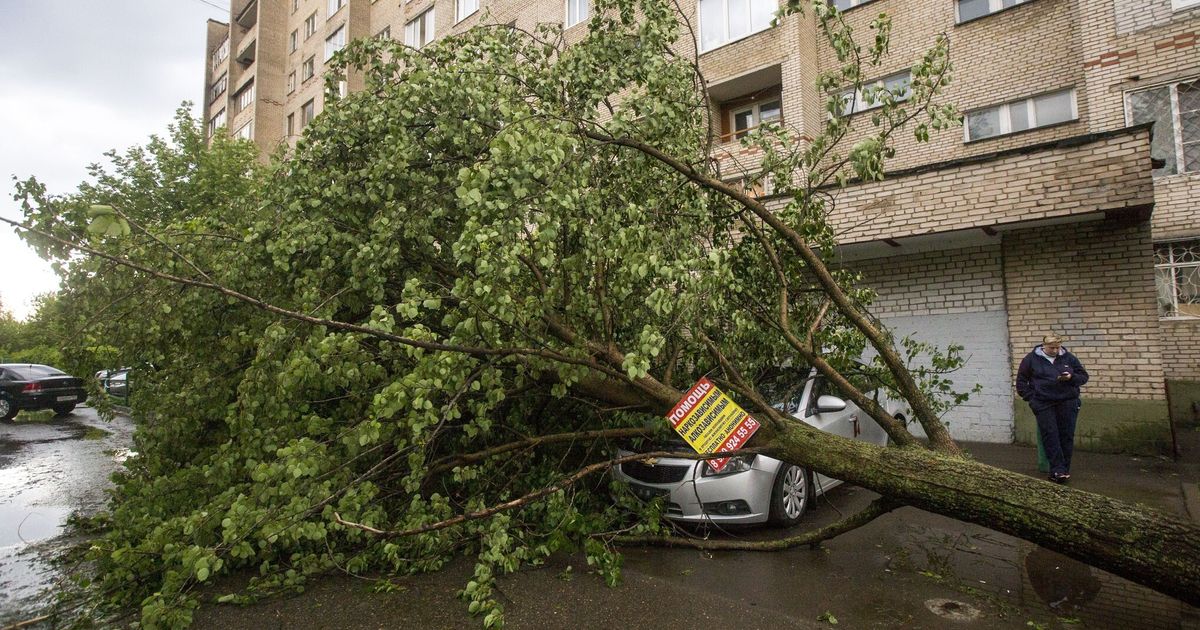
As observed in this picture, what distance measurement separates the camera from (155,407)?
19.1ft

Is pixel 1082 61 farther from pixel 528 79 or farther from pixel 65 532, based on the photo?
pixel 65 532

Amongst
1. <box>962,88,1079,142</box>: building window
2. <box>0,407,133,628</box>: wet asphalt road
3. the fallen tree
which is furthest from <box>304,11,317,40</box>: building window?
<box>962,88,1079,142</box>: building window

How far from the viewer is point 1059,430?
686 centimetres

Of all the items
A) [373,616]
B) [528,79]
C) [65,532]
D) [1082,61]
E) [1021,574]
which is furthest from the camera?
[1082,61]

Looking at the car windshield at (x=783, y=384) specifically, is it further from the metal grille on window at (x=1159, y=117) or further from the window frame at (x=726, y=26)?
the window frame at (x=726, y=26)

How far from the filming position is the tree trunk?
3117 mm

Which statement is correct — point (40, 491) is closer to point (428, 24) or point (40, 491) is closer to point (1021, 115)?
point (1021, 115)

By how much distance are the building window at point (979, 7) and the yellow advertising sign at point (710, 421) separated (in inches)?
442

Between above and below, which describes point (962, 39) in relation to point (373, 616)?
above

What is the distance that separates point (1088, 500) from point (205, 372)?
20.8ft

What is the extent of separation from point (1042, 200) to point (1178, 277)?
3.96 m

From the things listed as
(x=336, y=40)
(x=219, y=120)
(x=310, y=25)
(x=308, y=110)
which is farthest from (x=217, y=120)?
(x=336, y=40)

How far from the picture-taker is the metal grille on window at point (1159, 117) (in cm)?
981

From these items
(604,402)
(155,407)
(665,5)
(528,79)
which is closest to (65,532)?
(155,407)
